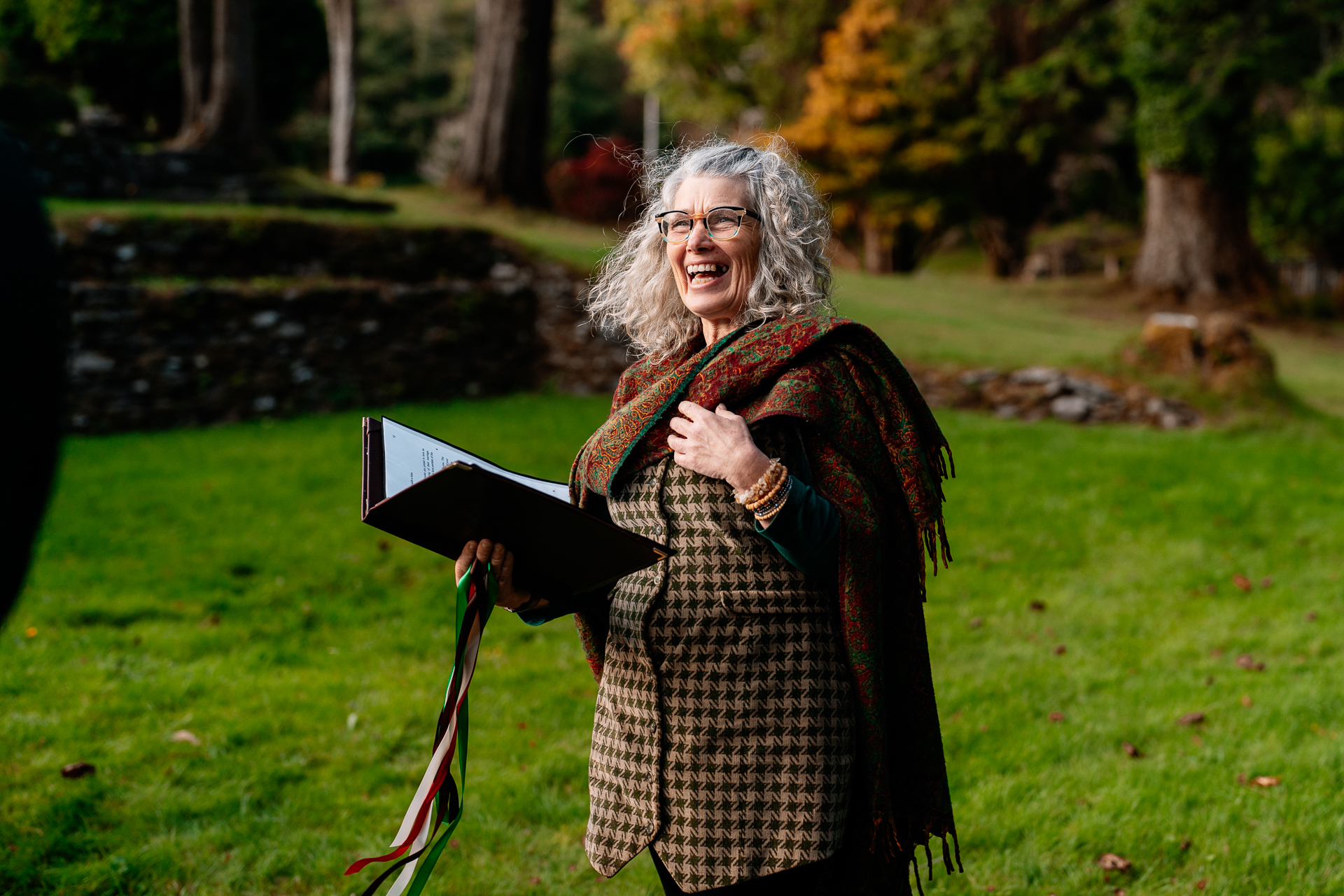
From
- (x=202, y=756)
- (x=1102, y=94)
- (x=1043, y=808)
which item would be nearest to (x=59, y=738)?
(x=202, y=756)

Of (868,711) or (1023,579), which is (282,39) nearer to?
(1023,579)

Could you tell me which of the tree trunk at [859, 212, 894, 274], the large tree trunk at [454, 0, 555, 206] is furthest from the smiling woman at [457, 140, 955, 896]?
the tree trunk at [859, 212, 894, 274]

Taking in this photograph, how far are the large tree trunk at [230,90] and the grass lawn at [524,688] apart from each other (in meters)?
7.40

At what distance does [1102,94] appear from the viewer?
18.7 metres

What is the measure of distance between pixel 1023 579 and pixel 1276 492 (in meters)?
2.78

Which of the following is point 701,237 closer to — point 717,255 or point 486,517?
point 717,255

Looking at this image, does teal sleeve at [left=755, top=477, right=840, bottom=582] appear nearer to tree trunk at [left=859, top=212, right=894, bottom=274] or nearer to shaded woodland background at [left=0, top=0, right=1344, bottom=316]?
shaded woodland background at [left=0, top=0, right=1344, bottom=316]

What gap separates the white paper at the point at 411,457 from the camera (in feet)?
6.22

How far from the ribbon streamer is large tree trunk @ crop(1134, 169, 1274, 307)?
18.6 metres

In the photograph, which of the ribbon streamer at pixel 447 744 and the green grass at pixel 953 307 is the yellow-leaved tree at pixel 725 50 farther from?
the ribbon streamer at pixel 447 744

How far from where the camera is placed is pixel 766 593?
2.02 metres

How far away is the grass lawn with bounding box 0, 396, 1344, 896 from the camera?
3400mm

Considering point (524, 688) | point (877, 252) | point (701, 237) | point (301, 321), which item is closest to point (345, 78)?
point (301, 321)

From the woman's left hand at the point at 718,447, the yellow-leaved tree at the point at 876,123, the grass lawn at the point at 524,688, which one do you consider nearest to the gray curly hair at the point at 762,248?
the woman's left hand at the point at 718,447
